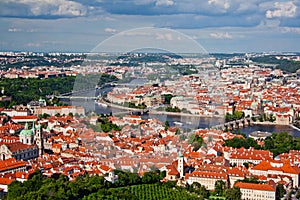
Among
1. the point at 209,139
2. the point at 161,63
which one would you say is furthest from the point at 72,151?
the point at 161,63

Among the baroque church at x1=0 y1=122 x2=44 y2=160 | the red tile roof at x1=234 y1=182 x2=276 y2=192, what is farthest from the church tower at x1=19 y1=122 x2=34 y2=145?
the red tile roof at x1=234 y1=182 x2=276 y2=192

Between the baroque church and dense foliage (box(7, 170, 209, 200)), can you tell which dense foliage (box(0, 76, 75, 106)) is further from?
dense foliage (box(7, 170, 209, 200))

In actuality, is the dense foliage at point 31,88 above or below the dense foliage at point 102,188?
below

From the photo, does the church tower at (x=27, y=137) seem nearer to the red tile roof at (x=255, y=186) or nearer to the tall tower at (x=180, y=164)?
the tall tower at (x=180, y=164)

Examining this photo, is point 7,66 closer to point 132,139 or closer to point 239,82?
point 239,82

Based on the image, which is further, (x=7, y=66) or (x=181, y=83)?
(x=7, y=66)

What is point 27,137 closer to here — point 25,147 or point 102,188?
point 25,147

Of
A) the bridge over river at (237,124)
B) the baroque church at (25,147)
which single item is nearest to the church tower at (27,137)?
the baroque church at (25,147)
